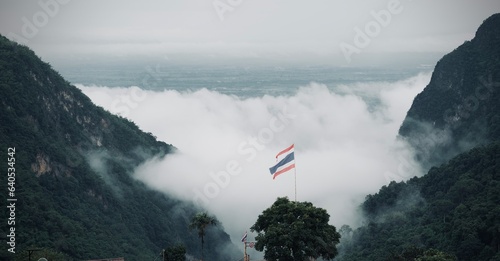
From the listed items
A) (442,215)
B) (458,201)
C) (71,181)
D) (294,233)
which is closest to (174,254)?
(294,233)

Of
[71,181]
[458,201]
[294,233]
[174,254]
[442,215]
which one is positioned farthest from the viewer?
[71,181]

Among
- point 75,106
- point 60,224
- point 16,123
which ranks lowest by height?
point 60,224

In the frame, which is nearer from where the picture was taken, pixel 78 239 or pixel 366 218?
pixel 78 239

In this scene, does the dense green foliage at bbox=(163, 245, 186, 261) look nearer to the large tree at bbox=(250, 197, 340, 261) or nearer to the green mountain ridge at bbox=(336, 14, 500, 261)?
the large tree at bbox=(250, 197, 340, 261)

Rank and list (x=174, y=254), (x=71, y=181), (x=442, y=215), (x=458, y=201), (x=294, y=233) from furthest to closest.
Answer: (x=71, y=181), (x=458, y=201), (x=442, y=215), (x=174, y=254), (x=294, y=233)

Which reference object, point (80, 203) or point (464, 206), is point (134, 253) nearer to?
point (80, 203)

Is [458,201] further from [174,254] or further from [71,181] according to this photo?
[71,181]

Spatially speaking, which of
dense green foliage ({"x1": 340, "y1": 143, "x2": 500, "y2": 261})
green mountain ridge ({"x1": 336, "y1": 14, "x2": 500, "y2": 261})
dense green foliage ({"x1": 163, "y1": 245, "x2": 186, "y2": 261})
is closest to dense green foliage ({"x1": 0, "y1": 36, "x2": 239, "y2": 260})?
dense green foliage ({"x1": 163, "y1": 245, "x2": 186, "y2": 261})

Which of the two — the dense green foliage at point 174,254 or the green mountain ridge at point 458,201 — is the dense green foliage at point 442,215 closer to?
the green mountain ridge at point 458,201

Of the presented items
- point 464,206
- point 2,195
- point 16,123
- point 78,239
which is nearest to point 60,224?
point 78,239
